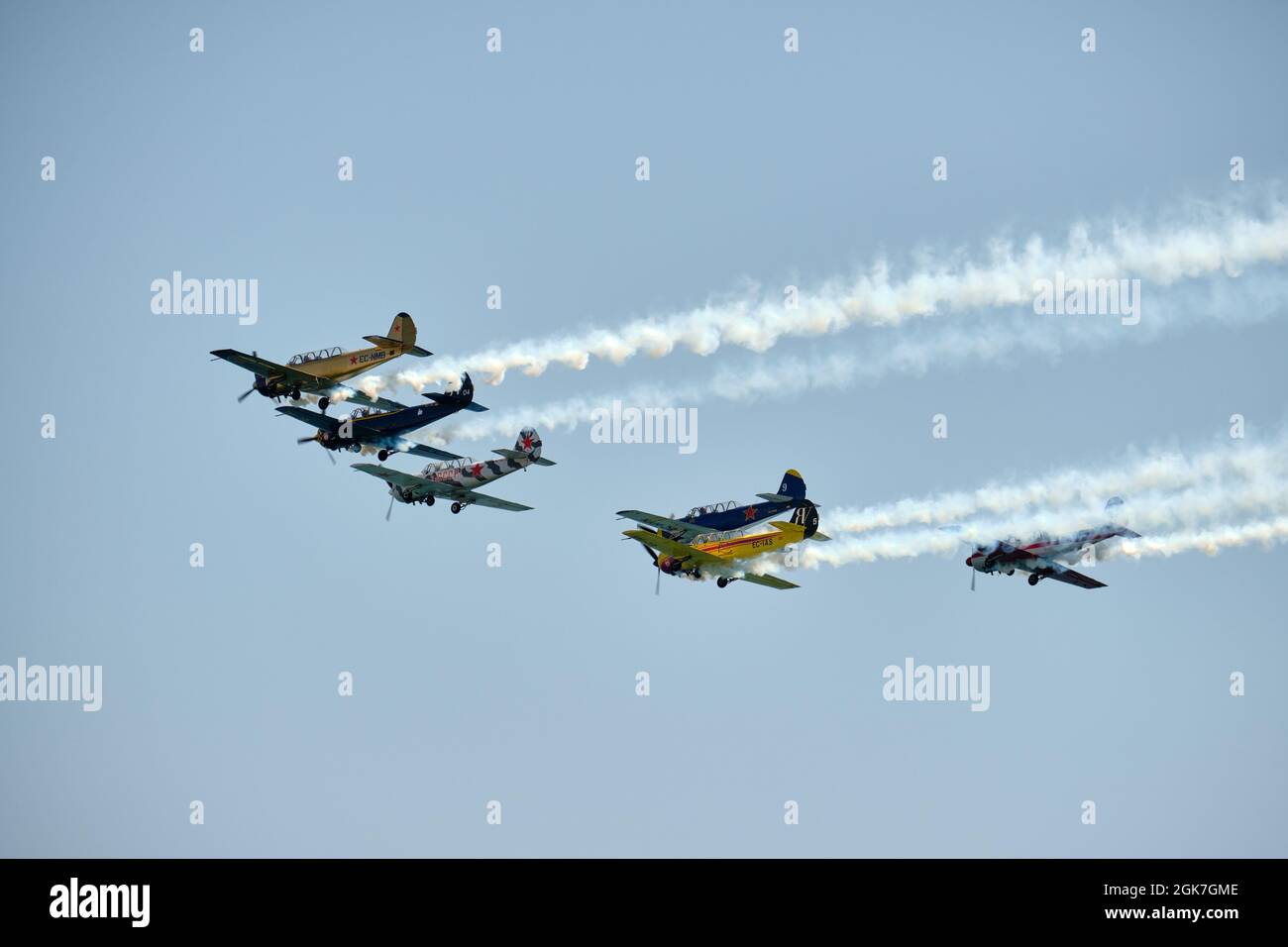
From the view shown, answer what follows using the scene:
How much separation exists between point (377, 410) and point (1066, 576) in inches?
896

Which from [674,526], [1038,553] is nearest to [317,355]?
[674,526]

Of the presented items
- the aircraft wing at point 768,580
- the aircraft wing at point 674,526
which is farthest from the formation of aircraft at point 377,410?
the aircraft wing at point 768,580

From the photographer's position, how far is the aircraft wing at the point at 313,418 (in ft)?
221

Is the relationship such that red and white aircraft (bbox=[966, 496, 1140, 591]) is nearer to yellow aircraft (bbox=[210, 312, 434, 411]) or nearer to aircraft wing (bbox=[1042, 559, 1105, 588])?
aircraft wing (bbox=[1042, 559, 1105, 588])

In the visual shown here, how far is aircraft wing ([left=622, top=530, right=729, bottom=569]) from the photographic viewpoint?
218ft

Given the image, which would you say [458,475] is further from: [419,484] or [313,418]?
[313,418]

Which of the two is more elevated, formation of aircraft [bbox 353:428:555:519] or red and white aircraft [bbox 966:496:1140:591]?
formation of aircraft [bbox 353:428:555:519]

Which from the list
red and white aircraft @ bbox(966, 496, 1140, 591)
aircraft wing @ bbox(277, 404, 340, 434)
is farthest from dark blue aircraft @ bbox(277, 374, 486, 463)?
red and white aircraft @ bbox(966, 496, 1140, 591)

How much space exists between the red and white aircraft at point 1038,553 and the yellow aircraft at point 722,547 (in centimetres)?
533

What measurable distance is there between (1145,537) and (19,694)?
42.5 meters
